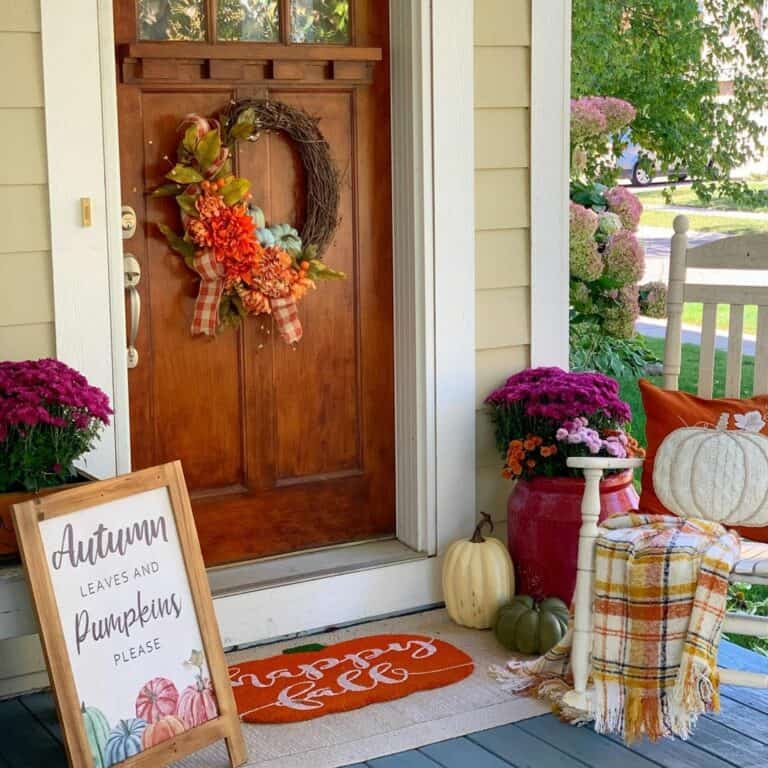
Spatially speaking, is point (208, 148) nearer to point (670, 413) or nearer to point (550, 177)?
point (550, 177)

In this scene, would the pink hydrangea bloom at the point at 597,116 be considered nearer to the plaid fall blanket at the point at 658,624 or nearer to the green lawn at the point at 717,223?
the plaid fall blanket at the point at 658,624

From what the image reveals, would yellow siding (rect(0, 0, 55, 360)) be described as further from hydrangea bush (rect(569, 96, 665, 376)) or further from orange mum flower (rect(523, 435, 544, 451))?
hydrangea bush (rect(569, 96, 665, 376))

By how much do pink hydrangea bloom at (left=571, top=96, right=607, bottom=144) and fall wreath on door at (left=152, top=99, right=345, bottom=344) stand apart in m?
2.23

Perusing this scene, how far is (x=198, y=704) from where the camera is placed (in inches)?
113

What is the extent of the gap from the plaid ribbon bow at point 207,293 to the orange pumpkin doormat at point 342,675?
924 millimetres

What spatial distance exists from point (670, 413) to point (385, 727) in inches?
41.2

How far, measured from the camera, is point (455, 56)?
3.72 meters

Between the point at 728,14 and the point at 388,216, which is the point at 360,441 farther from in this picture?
the point at 728,14

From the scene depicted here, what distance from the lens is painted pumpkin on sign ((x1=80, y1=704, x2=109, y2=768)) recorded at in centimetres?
265

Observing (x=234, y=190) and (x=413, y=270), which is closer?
(x=234, y=190)

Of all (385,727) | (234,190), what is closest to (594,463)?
(385,727)

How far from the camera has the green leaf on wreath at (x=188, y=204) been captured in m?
3.47


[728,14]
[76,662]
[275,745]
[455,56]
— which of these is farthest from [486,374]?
[728,14]

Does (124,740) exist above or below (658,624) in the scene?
below
